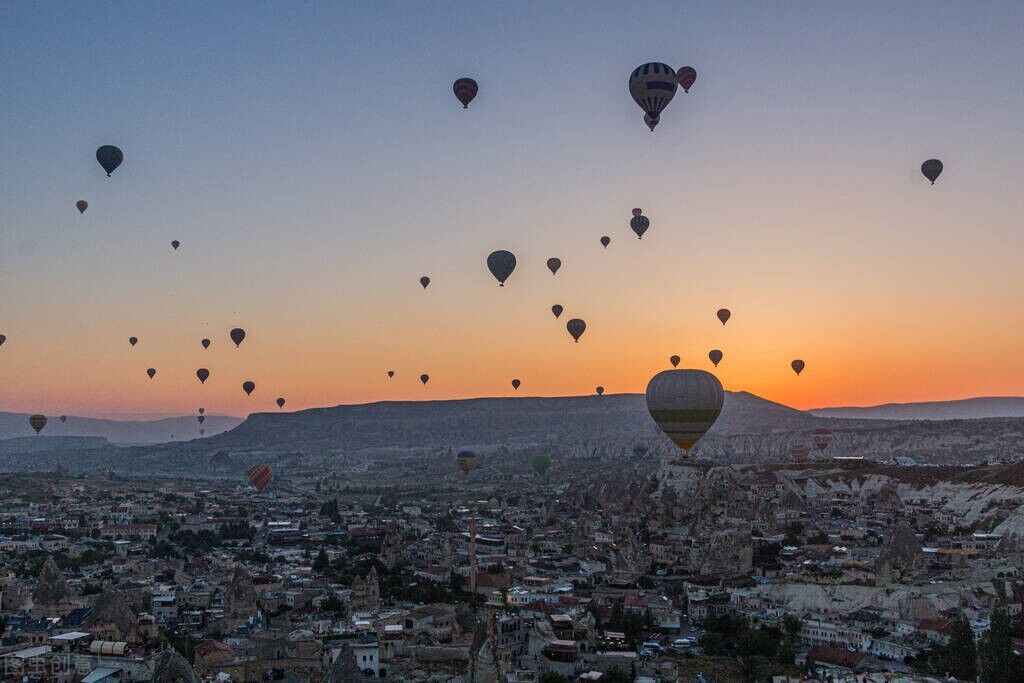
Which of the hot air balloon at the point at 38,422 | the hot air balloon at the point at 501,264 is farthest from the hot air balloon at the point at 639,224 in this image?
the hot air balloon at the point at 38,422

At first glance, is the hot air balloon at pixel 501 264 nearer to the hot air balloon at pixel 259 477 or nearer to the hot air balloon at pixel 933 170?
the hot air balloon at pixel 933 170

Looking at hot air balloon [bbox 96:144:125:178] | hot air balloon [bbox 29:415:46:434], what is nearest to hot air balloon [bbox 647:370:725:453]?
hot air balloon [bbox 96:144:125:178]

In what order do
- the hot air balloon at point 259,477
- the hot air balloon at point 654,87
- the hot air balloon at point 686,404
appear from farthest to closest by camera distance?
1. the hot air balloon at point 259,477
2. the hot air balloon at point 686,404
3. the hot air balloon at point 654,87

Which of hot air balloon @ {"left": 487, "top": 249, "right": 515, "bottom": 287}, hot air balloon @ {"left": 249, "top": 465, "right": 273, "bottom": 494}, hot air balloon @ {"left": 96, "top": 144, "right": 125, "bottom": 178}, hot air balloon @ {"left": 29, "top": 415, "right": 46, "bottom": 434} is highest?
hot air balloon @ {"left": 96, "top": 144, "right": 125, "bottom": 178}

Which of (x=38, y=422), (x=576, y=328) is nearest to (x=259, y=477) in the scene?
(x=38, y=422)

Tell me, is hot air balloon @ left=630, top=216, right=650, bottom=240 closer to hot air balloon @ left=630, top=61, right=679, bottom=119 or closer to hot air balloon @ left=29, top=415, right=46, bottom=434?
hot air balloon @ left=630, top=61, right=679, bottom=119

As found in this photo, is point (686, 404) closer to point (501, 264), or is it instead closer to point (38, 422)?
point (501, 264)

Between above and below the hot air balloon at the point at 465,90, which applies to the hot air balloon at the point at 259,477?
below
